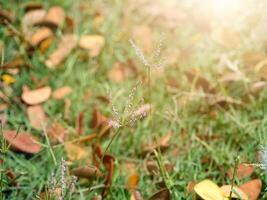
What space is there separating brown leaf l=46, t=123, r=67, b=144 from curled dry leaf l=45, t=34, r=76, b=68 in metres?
0.36

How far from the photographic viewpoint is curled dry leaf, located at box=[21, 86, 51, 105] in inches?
71.7

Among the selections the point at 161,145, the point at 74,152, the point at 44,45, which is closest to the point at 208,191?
the point at 161,145

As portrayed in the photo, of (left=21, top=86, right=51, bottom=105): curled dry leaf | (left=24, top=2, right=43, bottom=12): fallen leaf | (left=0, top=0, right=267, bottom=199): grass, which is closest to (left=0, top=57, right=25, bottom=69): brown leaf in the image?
(left=0, top=0, right=267, bottom=199): grass

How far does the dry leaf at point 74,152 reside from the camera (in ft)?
5.32

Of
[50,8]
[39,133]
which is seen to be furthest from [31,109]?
[50,8]

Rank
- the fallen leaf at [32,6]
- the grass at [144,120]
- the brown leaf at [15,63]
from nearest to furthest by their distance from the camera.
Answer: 1. the grass at [144,120]
2. the brown leaf at [15,63]
3. the fallen leaf at [32,6]

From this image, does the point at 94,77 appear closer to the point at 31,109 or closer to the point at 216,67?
the point at 31,109

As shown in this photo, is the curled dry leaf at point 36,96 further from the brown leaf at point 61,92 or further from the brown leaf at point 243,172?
the brown leaf at point 243,172

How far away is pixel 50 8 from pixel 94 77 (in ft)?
1.33

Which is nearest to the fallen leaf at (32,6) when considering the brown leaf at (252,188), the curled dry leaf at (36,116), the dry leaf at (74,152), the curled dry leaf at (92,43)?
the curled dry leaf at (92,43)

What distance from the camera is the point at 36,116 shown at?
1781mm

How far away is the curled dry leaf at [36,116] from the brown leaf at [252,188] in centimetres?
71

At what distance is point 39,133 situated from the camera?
1734 mm

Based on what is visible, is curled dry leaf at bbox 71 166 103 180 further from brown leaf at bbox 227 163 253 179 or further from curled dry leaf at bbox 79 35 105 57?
curled dry leaf at bbox 79 35 105 57
